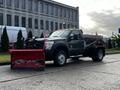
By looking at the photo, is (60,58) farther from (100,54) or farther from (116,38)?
(116,38)

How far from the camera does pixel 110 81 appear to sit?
8.16m

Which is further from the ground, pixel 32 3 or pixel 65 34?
pixel 32 3

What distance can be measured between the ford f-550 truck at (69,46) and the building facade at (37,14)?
140 ft

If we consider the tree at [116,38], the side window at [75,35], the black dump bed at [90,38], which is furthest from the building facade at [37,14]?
the side window at [75,35]

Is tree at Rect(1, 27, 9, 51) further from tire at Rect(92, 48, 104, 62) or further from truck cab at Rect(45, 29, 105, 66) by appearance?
truck cab at Rect(45, 29, 105, 66)

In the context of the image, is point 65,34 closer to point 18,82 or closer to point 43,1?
point 18,82

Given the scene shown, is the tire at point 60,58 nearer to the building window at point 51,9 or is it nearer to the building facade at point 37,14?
the building facade at point 37,14

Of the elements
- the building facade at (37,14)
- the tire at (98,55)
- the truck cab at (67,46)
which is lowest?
the tire at (98,55)

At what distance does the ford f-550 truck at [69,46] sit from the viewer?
12.0 metres

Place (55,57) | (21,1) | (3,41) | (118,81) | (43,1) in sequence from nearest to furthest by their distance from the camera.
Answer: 1. (118,81)
2. (55,57)
3. (3,41)
4. (21,1)
5. (43,1)

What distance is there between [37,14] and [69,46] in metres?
53.9

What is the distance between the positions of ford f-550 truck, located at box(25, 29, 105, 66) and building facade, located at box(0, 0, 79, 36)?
42.7 m

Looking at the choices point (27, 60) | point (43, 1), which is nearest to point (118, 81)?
point (27, 60)

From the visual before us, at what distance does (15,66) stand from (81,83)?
440cm
